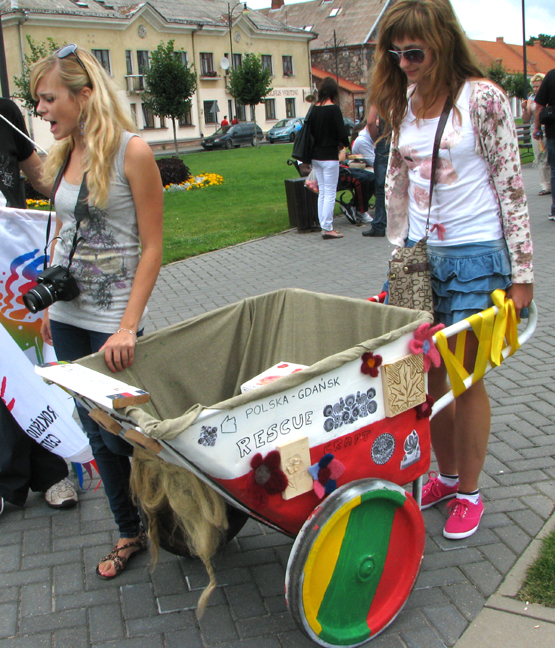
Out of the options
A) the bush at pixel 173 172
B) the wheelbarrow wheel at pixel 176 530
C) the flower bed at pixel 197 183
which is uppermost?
the bush at pixel 173 172

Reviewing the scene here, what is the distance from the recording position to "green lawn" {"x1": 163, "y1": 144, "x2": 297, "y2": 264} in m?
9.84

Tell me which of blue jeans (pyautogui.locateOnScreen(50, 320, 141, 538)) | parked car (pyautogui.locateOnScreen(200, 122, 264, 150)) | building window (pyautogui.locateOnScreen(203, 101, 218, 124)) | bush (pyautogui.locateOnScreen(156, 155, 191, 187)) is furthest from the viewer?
building window (pyautogui.locateOnScreen(203, 101, 218, 124))

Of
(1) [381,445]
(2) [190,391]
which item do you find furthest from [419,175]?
(2) [190,391]

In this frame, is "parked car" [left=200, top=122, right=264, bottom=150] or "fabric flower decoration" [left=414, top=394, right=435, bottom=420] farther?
"parked car" [left=200, top=122, right=264, bottom=150]

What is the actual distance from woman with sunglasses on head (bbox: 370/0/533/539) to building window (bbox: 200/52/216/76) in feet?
164

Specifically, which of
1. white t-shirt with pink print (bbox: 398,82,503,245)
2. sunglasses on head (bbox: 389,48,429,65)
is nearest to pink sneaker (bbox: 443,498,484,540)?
white t-shirt with pink print (bbox: 398,82,503,245)

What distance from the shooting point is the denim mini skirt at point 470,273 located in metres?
2.50

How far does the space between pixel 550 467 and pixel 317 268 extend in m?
4.83

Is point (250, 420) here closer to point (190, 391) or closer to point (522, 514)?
point (190, 391)

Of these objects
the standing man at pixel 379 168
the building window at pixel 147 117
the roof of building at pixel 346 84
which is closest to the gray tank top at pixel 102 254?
the standing man at pixel 379 168

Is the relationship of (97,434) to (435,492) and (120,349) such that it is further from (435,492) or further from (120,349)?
(435,492)

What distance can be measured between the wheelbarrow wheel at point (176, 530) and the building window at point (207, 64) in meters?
50.5

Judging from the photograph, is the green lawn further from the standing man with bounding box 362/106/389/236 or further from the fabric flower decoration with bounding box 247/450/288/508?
the fabric flower decoration with bounding box 247/450/288/508

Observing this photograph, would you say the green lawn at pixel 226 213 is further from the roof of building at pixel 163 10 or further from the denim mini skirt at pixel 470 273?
the roof of building at pixel 163 10
